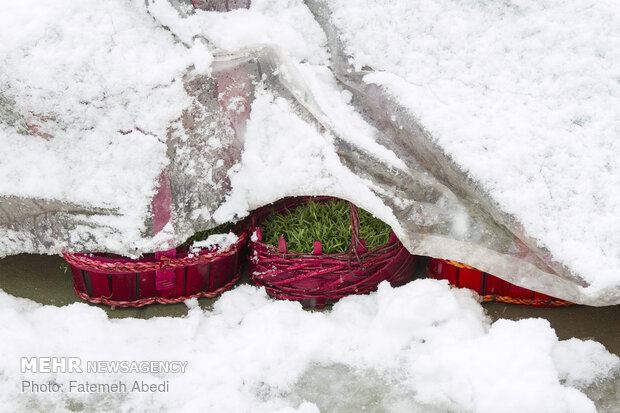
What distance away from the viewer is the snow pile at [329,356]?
1.93 metres

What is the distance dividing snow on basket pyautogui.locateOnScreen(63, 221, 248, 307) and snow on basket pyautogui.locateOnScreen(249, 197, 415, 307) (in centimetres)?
13

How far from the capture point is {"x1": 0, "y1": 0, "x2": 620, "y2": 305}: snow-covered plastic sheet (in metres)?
2.24

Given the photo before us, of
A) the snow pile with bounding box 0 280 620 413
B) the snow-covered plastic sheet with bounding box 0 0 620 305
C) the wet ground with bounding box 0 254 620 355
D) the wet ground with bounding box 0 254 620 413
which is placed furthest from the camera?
the wet ground with bounding box 0 254 620 355

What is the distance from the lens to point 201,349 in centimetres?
221

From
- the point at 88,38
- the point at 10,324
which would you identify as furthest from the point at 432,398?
the point at 88,38

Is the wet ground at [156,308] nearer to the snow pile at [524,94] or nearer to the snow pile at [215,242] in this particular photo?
the snow pile at [215,242]

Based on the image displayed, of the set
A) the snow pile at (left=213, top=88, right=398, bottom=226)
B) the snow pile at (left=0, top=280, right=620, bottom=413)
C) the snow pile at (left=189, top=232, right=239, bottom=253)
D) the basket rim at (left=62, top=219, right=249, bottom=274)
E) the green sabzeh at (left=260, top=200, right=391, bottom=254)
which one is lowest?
the snow pile at (left=0, top=280, right=620, bottom=413)

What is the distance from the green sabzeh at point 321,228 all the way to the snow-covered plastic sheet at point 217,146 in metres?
0.23

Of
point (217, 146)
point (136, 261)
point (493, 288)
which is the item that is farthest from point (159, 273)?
point (493, 288)

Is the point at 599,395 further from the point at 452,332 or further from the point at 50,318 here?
the point at 50,318

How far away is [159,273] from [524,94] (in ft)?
4.83

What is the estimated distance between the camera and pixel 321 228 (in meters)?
2.48

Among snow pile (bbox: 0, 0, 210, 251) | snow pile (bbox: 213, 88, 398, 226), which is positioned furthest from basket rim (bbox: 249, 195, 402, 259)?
snow pile (bbox: 0, 0, 210, 251)

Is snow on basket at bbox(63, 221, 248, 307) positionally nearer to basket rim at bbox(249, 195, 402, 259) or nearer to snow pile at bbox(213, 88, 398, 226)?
basket rim at bbox(249, 195, 402, 259)
